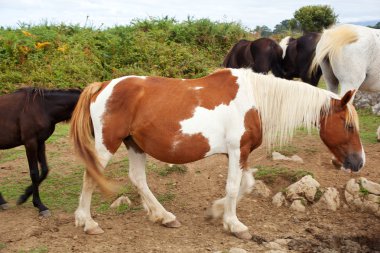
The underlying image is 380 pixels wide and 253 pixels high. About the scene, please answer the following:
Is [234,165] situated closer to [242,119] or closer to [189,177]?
[242,119]

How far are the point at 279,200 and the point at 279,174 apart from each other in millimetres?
543

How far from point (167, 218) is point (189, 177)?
4.23 ft

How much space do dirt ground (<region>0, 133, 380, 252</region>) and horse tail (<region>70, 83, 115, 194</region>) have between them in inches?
22.0

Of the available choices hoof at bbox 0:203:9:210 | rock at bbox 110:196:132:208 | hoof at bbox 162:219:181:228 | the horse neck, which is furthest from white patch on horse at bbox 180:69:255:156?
hoof at bbox 0:203:9:210

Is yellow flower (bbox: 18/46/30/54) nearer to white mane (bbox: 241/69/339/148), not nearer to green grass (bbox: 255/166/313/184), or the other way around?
green grass (bbox: 255/166/313/184)

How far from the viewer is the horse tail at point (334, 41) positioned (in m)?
5.91

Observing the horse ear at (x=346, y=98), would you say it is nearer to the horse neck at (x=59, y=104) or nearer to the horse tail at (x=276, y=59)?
the horse neck at (x=59, y=104)

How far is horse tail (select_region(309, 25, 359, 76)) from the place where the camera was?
591 centimetres

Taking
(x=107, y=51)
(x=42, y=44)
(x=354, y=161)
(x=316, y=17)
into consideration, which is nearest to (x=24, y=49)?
(x=42, y=44)

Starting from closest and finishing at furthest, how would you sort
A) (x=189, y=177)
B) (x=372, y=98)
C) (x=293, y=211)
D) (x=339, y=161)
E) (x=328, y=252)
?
(x=328, y=252) < (x=339, y=161) < (x=293, y=211) < (x=189, y=177) < (x=372, y=98)

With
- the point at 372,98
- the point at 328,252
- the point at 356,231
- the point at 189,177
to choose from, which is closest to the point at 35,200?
the point at 189,177

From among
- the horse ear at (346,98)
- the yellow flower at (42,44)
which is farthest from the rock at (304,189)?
the yellow flower at (42,44)

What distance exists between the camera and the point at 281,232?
14.1 ft

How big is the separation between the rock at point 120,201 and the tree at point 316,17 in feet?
68.6
